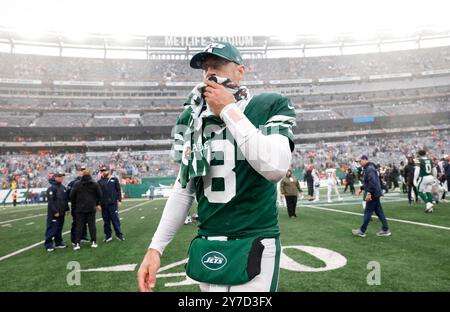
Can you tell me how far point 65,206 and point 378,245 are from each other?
858 centimetres

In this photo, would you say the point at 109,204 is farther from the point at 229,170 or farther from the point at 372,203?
the point at 229,170

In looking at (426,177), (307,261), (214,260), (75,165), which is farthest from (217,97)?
(75,165)

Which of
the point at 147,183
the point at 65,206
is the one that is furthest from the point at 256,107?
the point at 147,183

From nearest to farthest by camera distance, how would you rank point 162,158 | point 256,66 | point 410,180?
point 410,180, point 162,158, point 256,66

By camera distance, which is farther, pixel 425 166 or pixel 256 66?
pixel 256 66

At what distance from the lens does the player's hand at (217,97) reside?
1.50 meters

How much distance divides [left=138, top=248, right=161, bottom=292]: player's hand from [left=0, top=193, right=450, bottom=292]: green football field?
3223mm

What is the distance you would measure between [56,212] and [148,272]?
28.1ft

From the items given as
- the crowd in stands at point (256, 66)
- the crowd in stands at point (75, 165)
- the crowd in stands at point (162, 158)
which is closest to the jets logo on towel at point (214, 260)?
the crowd in stands at point (75, 165)

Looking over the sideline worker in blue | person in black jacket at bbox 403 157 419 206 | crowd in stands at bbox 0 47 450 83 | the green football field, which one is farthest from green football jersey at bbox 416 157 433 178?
crowd in stands at bbox 0 47 450 83

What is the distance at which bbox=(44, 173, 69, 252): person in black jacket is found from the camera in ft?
28.0

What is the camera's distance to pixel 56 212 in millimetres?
8961

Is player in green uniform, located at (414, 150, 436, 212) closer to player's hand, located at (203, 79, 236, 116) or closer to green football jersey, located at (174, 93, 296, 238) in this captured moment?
green football jersey, located at (174, 93, 296, 238)

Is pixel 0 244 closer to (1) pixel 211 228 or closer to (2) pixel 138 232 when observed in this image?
(2) pixel 138 232
